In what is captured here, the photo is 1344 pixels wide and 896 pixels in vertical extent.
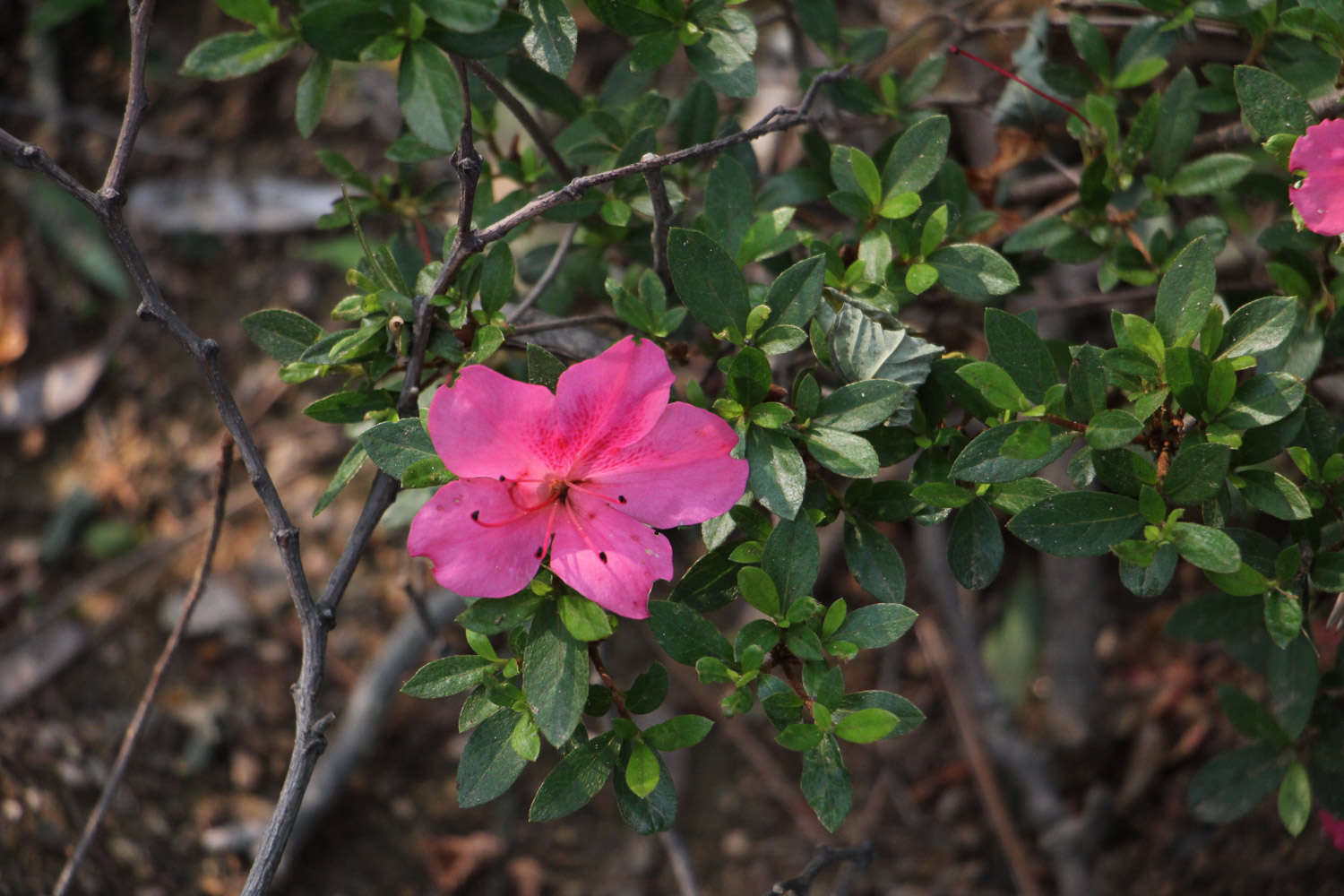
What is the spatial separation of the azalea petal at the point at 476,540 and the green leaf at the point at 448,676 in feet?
0.38

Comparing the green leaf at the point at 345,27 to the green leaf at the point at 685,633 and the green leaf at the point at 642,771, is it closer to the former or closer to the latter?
the green leaf at the point at 685,633

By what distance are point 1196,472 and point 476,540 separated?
752 mm

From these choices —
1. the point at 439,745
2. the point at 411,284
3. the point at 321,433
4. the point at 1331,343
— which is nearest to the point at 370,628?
the point at 439,745

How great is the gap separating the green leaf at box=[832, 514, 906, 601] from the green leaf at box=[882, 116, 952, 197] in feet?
1.46

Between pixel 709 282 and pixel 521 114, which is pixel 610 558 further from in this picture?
pixel 521 114

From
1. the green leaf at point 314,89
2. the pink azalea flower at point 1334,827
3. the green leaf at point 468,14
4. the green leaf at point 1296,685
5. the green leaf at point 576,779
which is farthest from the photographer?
the pink azalea flower at point 1334,827

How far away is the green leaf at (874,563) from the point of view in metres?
1.16

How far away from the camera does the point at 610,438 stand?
1115mm

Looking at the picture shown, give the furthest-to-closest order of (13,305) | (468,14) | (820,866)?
1. (13,305)
2. (820,866)
3. (468,14)

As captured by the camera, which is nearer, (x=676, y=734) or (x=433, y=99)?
(x=433, y=99)

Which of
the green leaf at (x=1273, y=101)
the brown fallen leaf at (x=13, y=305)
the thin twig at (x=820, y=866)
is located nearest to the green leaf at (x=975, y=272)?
the green leaf at (x=1273, y=101)

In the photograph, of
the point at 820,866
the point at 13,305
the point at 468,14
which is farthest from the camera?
the point at 13,305

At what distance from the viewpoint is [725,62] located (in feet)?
4.13

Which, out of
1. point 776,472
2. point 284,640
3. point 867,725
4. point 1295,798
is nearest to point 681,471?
point 776,472
